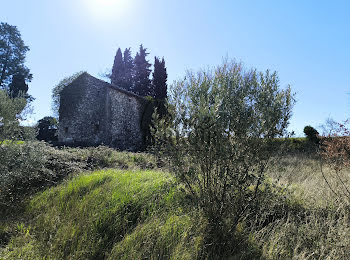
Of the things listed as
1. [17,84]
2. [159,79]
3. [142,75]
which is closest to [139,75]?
[142,75]

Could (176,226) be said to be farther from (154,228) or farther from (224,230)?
(224,230)

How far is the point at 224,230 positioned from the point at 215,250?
0.90 feet

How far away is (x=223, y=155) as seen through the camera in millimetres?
2449

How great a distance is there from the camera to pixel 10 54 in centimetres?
2105

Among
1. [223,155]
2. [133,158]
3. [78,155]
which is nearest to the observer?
[223,155]

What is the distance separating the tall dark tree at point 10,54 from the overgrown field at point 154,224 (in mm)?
22567

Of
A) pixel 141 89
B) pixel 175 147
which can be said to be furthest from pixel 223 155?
pixel 141 89

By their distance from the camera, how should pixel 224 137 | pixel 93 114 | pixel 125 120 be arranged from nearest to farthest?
1. pixel 224 137
2. pixel 93 114
3. pixel 125 120

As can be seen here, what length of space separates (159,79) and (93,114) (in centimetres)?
1475

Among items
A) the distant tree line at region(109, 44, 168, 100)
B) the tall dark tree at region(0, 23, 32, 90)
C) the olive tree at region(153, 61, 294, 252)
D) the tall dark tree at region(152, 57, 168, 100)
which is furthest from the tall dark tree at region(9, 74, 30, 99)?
the olive tree at region(153, 61, 294, 252)

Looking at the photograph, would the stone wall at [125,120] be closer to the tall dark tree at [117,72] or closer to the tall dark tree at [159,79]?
the tall dark tree at [159,79]

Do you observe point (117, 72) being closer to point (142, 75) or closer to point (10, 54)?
point (142, 75)

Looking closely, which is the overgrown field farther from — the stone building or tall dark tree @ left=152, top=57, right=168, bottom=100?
tall dark tree @ left=152, top=57, right=168, bottom=100

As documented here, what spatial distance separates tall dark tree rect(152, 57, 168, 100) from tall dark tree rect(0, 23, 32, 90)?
48.1 ft
